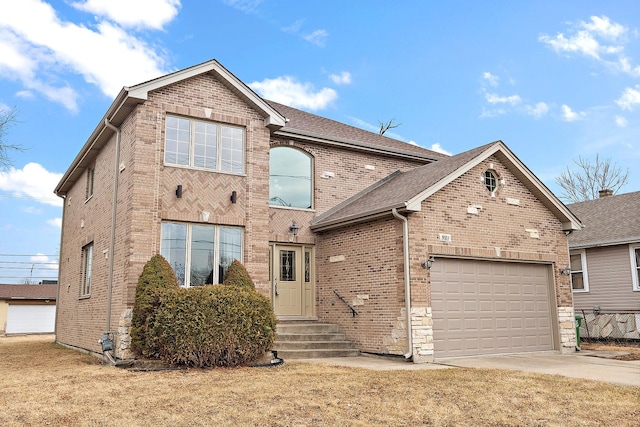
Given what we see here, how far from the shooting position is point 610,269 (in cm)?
1783

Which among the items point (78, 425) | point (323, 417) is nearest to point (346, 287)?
point (323, 417)

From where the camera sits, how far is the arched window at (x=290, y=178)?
14484 mm

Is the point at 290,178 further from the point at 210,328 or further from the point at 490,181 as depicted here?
the point at 210,328

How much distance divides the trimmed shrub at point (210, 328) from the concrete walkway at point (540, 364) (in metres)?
1.68

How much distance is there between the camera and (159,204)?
11.6 metres

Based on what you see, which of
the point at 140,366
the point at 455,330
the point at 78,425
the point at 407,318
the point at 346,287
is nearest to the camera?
the point at 78,425

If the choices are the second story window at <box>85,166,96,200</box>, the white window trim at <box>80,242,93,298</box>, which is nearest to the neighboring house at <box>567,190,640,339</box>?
the white window trim at <box>80,242,93,298</box>

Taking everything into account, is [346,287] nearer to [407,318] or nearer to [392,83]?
[407,318]

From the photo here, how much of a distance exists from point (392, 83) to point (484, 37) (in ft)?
14.6

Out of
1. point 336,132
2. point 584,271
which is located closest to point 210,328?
point 336,132

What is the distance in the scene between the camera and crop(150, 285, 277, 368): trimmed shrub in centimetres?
987

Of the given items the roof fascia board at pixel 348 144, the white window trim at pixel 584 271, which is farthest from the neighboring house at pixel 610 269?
the roof fascia board at pixel 348 144

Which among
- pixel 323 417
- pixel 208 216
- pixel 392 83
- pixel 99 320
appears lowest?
pixel 323 417

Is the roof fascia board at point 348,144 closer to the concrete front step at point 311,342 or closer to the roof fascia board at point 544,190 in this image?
the roof fascia board at point 544,190
